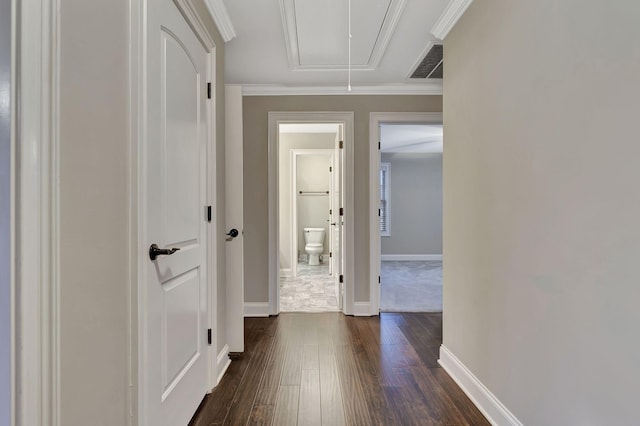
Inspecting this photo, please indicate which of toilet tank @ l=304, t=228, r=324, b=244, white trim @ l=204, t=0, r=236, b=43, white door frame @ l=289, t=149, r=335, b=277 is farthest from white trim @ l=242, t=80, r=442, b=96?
toilet tank @ l=304, t=228, r=324, b=244

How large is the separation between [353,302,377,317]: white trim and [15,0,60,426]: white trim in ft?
9.10

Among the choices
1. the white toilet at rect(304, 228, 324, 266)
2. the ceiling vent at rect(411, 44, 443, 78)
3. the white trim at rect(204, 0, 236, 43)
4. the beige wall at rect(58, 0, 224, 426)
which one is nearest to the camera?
the beige wall at rect(58, 0, 224, 426)

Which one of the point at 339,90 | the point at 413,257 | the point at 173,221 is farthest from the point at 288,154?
the point at 173,221

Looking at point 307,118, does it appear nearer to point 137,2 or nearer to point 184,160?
point 184,160

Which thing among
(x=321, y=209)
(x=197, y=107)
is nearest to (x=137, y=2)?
(x=197, y=107)

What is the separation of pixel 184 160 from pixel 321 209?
197 inches

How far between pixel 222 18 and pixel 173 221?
1.41 meters

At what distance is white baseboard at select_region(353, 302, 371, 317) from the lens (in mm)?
3348

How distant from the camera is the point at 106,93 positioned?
102 centimetres

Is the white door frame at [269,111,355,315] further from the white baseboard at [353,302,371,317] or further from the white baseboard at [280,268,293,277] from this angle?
the white baseboard at [280,268,293,277]

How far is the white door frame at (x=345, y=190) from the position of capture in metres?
3.36

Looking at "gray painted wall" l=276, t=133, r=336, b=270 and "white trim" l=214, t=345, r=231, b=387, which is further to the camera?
"gray painted wall" l=276, t=133, r=336, b=270

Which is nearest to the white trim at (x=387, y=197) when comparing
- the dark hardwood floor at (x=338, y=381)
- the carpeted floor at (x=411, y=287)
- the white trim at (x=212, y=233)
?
the carpeted floor at (x=411, y=287)

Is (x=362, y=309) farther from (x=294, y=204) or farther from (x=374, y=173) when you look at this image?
(x=294, y=204)
